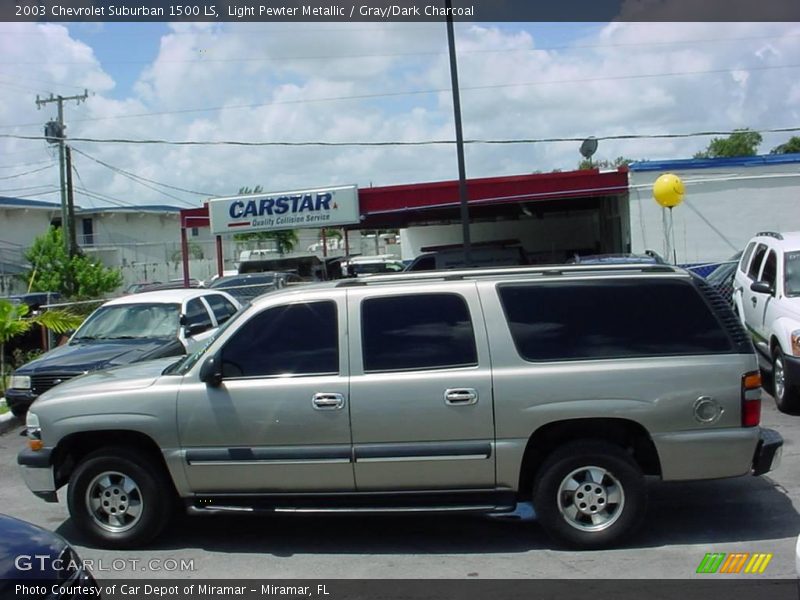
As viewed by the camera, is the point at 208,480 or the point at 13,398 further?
the point at 13,398

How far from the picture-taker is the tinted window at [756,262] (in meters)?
11.0

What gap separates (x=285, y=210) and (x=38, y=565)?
20.9 m

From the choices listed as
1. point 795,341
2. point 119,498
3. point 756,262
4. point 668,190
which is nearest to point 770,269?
point 756,262

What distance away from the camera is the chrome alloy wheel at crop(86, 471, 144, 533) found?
5.88 meters

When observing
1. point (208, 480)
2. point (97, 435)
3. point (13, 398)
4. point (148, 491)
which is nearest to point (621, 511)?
Result: point (208, 480)

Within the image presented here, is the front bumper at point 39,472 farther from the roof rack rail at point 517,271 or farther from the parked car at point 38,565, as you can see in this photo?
the roof rack rail at point 517,271

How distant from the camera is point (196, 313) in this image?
11719 mm

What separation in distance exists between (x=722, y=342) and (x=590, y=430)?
1059 mm

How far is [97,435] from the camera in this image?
5945 millimetres

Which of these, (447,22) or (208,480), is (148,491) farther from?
(447,22)

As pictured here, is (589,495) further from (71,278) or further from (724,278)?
(71,278)

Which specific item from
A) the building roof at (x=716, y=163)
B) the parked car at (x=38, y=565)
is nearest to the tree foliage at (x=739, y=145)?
the building roof at (x=716, y=163)

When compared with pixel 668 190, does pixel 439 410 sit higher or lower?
lower

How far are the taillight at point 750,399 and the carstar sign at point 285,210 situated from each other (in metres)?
18.7
